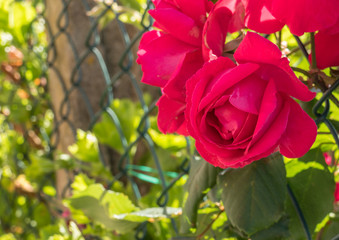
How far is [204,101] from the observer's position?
0.30 metres

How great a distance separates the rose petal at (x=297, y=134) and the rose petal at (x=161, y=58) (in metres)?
0.10

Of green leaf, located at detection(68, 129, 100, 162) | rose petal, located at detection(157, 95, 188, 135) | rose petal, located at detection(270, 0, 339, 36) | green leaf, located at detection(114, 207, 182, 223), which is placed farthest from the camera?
green leaf, located at detection(68, 129, 100, 162)

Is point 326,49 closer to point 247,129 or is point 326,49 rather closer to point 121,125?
point 247,129

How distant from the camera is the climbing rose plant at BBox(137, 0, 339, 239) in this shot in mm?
288

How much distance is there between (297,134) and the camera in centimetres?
29

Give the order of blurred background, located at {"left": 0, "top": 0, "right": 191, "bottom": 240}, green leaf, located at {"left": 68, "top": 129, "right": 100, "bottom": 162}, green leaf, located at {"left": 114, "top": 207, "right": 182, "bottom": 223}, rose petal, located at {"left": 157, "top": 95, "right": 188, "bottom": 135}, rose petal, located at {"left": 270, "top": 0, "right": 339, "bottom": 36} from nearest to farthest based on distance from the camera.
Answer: rose petal, located at {"left": 270, "top": 0, "right": 339, "bottom": 36} → rose petal, located at {"left": 157, "top": 95, "right": 188, "bottom": 135} → green leaf, located at {"left": 114, "top": 207, "right": 182, "bottom": 223} → blurred background, located at {"left": 0, "top": 0, "right": 191, "bottom": 240} → green leaf, located at {"left": 68, "top": 129, "right": 100, "bottom": 162}

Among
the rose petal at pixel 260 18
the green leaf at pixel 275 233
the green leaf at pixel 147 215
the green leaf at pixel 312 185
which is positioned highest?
the rose petal at pixel 260 18

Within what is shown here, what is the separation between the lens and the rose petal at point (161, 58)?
360 mm

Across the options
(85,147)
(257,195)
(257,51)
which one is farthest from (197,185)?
(85,147)

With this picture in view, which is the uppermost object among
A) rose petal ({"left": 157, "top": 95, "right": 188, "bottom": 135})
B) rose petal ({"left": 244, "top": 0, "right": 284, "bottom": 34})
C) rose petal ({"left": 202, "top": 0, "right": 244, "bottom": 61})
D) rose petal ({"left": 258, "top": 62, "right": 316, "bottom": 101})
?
rose petal ({"left": 244, "top": 0, "right": 284, "bottom": 34})

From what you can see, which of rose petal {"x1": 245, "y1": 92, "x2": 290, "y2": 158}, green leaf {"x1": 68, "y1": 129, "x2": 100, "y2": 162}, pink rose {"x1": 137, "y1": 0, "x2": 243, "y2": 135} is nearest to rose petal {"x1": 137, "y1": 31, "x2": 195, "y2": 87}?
pink rose {"x1": 137, "y1": 0, "x2": 243, "y2": 135}

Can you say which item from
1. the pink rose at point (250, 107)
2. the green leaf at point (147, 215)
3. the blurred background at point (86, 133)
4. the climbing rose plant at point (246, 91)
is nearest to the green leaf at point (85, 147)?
the blurred background at point (86, 133)

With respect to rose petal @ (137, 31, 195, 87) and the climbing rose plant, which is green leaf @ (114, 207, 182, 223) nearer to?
the climbing rose plant

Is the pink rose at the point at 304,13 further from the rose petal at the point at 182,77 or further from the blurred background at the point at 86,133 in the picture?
the blurred background at the point at 86,133
